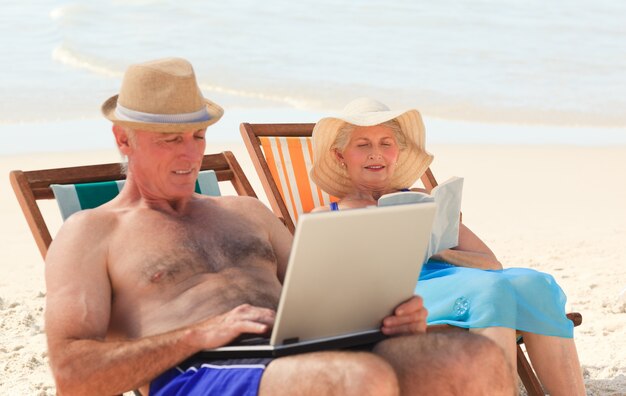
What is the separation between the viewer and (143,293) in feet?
9.25

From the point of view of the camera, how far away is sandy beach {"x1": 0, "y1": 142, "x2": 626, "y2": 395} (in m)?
4.88

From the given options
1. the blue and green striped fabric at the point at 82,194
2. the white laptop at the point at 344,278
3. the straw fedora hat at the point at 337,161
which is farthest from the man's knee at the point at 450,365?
the straw fedora hat at the point at 337,161

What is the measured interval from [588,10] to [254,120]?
10.5 m

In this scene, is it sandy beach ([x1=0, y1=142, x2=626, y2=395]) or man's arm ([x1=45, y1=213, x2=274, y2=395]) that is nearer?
man's arm ([x1=45, y1=213, x2=274, y2=395])

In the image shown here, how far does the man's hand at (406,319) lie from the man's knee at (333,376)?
0.22 m

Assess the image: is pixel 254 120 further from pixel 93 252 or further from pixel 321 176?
pixel 93 252

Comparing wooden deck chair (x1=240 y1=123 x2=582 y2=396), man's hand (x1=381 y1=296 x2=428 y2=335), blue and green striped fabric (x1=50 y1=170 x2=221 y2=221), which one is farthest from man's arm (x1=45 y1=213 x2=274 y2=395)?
wooden deck chair (x1=240 y1=123 x2=582 y2=396)

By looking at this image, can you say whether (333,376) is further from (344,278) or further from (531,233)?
(531,233)

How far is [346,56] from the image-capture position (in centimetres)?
1723

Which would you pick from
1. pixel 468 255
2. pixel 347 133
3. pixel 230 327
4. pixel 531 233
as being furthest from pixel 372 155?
pixel 531 233

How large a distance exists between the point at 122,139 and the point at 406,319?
97 cm

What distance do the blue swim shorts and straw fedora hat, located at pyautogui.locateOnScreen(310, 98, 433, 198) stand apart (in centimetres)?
165

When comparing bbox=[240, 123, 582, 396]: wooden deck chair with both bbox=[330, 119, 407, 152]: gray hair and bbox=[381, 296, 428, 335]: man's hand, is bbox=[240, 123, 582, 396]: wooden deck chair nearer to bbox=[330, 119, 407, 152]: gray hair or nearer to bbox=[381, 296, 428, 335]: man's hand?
bbox=[330, 119, 407, 152]: gray hair

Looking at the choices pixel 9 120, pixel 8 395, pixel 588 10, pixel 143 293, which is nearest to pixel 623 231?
pixel 8 395
